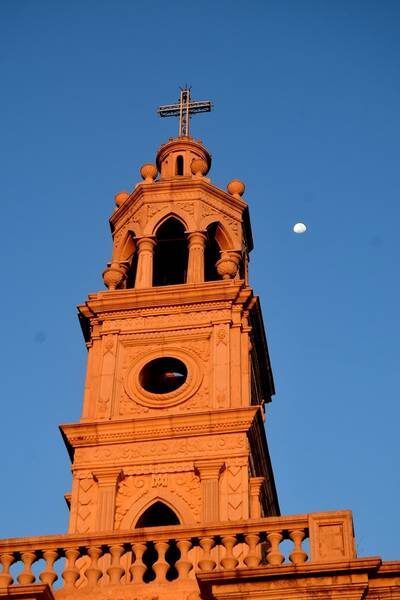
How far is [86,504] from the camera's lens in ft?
83.5

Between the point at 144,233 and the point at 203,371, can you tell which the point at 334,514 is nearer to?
the point at 203,371

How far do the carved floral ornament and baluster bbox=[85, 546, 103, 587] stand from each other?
10.0m

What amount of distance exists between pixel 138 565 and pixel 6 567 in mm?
1744

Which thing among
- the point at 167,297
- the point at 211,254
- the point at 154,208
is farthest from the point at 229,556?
the point at 211,254

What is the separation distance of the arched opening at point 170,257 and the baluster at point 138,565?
631 inches

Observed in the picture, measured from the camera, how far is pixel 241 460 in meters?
25.5

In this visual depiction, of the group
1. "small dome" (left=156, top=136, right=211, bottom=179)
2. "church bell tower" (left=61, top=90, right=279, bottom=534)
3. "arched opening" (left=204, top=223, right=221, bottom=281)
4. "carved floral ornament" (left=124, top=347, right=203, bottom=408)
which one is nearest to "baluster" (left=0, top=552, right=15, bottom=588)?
"church bell tower" (left=61, top=90, right=279, bottom=534)

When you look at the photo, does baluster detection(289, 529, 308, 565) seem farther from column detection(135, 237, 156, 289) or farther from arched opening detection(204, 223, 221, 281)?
arched opening detection(204, 223, 221, 281)

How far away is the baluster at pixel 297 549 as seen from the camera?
16.2 m

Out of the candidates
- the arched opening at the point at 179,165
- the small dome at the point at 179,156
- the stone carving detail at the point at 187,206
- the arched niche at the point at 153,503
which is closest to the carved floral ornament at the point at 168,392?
the arched niche at the point at 153,503

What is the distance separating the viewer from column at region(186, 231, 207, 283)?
29.4 m

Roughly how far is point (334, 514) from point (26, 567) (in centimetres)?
407

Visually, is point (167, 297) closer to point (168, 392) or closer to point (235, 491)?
point (168, 392)

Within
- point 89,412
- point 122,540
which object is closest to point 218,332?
point 89,412
